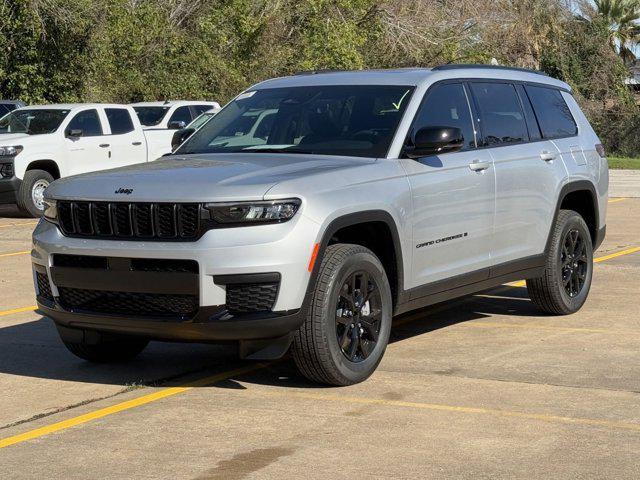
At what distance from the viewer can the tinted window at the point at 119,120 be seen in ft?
69.8

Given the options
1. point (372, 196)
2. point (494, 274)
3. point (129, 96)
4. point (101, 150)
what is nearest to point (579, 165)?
point (494, 274)

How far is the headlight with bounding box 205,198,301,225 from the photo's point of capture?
635cm

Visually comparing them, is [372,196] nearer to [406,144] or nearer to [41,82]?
[406,144]

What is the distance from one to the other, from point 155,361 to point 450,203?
215 centimetres

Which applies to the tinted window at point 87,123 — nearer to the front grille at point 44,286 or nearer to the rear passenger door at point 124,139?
the rear passenger door at point 124,139

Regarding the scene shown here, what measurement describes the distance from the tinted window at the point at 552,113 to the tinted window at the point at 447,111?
1131 millimetres

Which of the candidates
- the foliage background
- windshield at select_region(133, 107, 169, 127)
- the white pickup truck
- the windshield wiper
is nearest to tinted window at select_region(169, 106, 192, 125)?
windshield at select_region(133, 107, 169, 127)

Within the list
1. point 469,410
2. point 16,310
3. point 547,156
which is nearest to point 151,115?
point 16,310

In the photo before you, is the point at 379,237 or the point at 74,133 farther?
the point at 74,133

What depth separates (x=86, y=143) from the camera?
2048 cm

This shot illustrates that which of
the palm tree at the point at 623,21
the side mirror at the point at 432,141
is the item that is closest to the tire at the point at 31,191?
the side mirror at the point at 432,141

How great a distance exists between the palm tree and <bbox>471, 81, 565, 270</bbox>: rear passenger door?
4344 centimetres

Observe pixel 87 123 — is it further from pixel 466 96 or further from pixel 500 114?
pixel 466 96

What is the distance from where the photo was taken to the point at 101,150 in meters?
20.8
